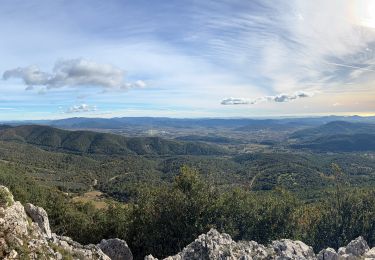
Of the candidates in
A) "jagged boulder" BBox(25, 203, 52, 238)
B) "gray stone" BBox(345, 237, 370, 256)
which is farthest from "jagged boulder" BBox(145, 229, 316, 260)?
"jagged boulder" BBox(25, 203, 52, 238)

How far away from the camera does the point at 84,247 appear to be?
5984 cm

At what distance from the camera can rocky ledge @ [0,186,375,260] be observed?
4131 cm

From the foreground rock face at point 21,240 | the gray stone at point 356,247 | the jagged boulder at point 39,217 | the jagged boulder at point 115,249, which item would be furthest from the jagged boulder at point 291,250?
the jagged boulder at point 39,217

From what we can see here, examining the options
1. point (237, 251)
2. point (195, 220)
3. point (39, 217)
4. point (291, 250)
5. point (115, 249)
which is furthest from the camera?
point (195, 220)

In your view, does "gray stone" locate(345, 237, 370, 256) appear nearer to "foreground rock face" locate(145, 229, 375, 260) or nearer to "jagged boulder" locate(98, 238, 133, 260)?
"foreground rock face" locate(145, 229, 375, 260)

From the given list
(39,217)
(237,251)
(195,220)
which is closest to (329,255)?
(237,251)

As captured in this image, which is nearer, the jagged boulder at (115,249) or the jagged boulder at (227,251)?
the jagged boulder at (227,251)

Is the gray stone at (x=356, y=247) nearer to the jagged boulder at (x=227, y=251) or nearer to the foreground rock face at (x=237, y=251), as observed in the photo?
the foreground rock face at (x=237, y=251)

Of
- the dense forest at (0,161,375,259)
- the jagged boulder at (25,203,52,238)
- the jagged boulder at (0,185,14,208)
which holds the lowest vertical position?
the dense forest at (0,161,375,259)

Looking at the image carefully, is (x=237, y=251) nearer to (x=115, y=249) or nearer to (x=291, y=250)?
(x=291, y=250)

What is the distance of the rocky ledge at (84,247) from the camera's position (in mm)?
41312

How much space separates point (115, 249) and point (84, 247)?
13.4 meters

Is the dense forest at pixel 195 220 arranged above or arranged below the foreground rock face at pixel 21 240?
below

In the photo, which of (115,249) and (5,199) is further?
(115,249)
